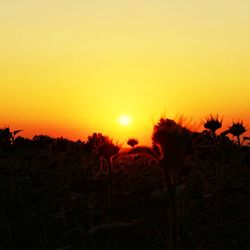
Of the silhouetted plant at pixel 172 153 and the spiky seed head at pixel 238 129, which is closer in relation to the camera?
the silhouetted plant at pixel 172 153

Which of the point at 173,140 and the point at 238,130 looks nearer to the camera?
the point at 173,140

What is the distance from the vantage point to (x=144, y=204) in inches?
198

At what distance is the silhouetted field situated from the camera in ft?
11.9

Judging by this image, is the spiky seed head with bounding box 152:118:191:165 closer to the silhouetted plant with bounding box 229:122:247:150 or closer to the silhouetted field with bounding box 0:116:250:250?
the silhouetted field with bounding box 0:116:250:250

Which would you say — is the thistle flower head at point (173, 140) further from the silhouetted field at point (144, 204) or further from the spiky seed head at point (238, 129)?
the spiky seed head at point (238, 129)

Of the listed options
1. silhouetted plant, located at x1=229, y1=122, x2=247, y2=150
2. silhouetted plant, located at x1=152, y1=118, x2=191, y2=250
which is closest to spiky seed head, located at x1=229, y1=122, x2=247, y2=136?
silhouetted plant, located at x1=229, y1=122, x2=247, y2=150

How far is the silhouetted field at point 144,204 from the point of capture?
11.9 ft

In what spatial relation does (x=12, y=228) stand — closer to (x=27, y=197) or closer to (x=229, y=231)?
(x=27, y=197)

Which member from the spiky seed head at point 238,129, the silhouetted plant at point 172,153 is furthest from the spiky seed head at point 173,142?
the spiky seed head at point 238,129

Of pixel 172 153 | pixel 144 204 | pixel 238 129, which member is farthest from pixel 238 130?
pixel 172 153

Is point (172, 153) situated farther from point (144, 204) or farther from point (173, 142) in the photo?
point (144, 204)

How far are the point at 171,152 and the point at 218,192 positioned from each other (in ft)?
15.2

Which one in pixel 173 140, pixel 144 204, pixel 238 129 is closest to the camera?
pixel 173 140

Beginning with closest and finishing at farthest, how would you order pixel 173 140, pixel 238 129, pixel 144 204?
pixel 173 140
pixel 144 204
pixel 238 129
